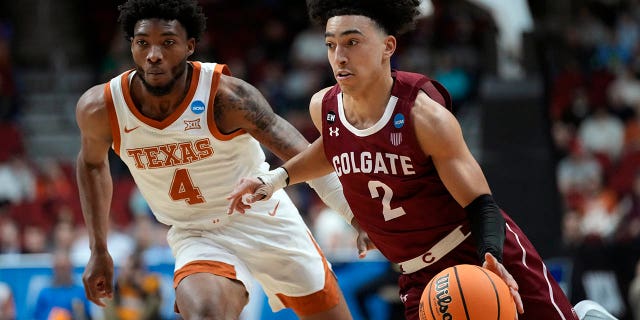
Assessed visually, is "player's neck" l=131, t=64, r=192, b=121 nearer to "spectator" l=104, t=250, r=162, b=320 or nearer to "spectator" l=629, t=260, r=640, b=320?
"spectator" l=104, t=250, r=162, b=320

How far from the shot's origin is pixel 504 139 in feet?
32.5

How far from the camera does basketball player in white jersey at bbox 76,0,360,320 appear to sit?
17.7ft

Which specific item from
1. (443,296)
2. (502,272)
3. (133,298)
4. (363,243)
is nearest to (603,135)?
(133,298)

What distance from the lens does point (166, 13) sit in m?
5.41

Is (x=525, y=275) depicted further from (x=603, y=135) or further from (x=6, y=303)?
(x=603, y=135)

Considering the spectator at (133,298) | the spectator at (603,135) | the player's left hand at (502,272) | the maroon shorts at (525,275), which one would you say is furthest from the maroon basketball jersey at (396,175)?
the spectator at (603,135)

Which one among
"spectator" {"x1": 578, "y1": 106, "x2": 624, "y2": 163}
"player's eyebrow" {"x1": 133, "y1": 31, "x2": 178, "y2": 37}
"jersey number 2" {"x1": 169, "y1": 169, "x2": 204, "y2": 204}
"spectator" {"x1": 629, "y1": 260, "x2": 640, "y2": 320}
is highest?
"player's eyebrow" {"x1": 133, "y1": 31, "x2": 178, "y2": 37}

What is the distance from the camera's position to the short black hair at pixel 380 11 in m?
4.70

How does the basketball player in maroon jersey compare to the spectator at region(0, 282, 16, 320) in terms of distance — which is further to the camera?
the spectator at region(0, 282, 16, 320)

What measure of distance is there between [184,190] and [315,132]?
752cm

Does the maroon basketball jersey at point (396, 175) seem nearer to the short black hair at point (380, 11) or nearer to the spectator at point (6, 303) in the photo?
the short black hair at point (380, 11)

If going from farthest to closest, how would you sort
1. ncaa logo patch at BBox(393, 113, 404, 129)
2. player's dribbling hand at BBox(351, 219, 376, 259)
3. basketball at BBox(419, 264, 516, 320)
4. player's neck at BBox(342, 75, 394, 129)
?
player's dribbling hand at BBox(351, 219, 376, 259) → player's neck at BBox(342, 75, 394, 129) → ncaa logo patch at BBox(393, 113, 404, 129) → basketball at BBox(419, 264, 516, 320)

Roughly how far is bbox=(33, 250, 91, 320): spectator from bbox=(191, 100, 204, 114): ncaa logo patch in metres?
4.70

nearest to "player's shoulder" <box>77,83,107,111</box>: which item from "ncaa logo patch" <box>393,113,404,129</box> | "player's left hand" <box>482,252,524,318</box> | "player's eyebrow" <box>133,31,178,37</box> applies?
"player's eyebrow" <box>133,31,178,37</box>
